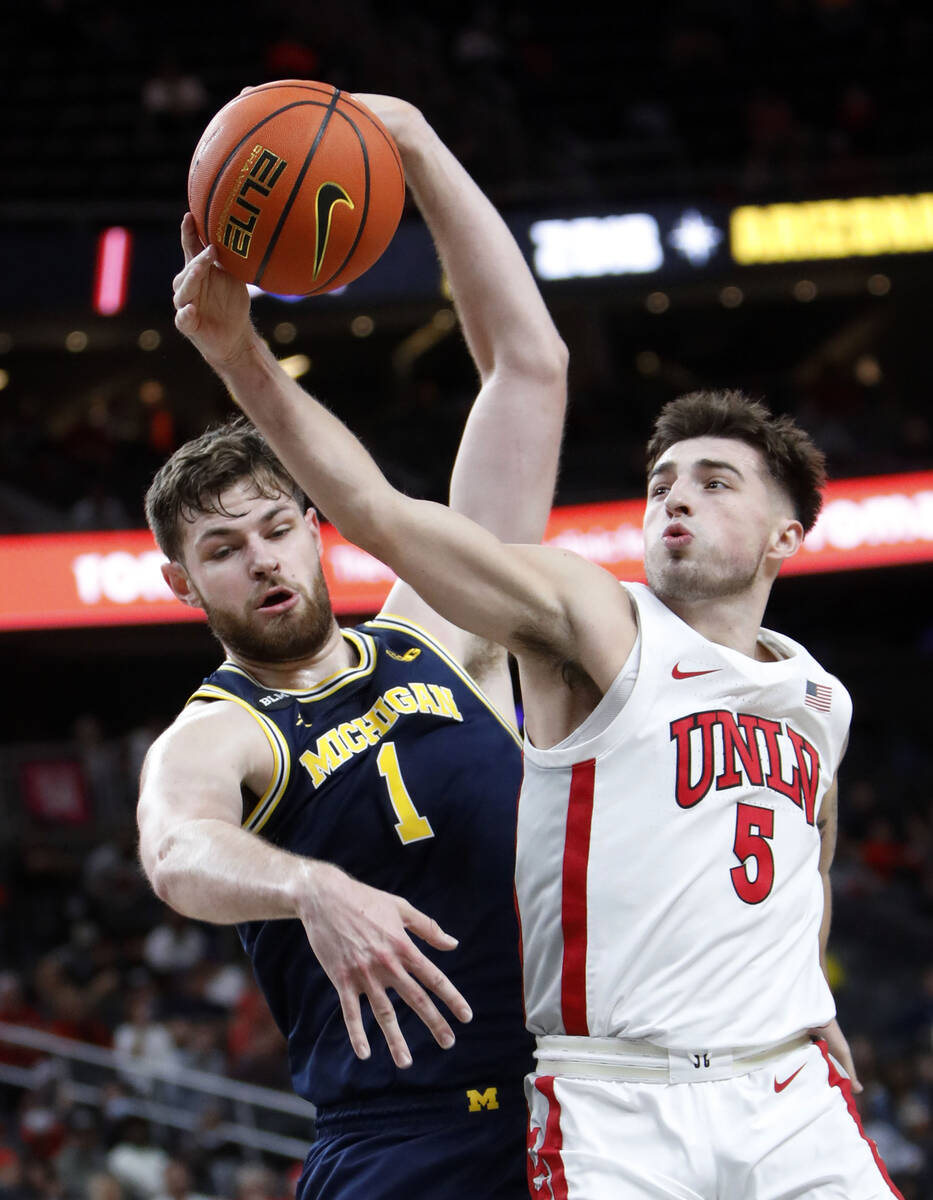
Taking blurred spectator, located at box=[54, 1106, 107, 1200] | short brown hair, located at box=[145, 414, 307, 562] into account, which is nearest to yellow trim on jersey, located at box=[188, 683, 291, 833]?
short brown hair, located at box=[145, 414, 307, 562]

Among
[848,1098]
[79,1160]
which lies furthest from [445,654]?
[79,1160]

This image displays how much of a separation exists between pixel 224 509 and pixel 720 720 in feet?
3.75

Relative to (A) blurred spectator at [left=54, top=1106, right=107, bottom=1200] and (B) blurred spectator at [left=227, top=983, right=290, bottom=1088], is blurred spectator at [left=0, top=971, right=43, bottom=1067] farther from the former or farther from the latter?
(B) blurred spectator at [left=227, top=983, right=290, bottom=1088]

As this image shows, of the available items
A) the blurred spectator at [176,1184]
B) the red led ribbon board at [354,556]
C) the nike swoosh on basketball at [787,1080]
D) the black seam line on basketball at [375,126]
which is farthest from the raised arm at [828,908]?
the red led ribbon board at [354,556]

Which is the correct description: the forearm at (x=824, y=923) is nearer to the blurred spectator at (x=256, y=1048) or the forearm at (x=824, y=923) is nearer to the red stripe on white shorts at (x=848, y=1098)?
the red stripe on white shorts at (x=848, y=1098)

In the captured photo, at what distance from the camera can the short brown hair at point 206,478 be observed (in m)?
3.09

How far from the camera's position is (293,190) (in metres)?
2.60

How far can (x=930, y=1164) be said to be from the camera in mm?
9328

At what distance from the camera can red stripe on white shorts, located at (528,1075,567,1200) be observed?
2.54 m

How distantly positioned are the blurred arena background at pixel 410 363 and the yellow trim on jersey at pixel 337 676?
590 centimetres

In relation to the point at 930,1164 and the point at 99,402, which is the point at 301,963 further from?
the point at 99,402

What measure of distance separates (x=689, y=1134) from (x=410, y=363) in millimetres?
18059

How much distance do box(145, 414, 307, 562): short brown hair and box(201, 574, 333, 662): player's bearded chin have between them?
20 centimetres

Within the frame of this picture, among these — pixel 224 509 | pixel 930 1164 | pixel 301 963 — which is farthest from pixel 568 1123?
pixel 930 1164
